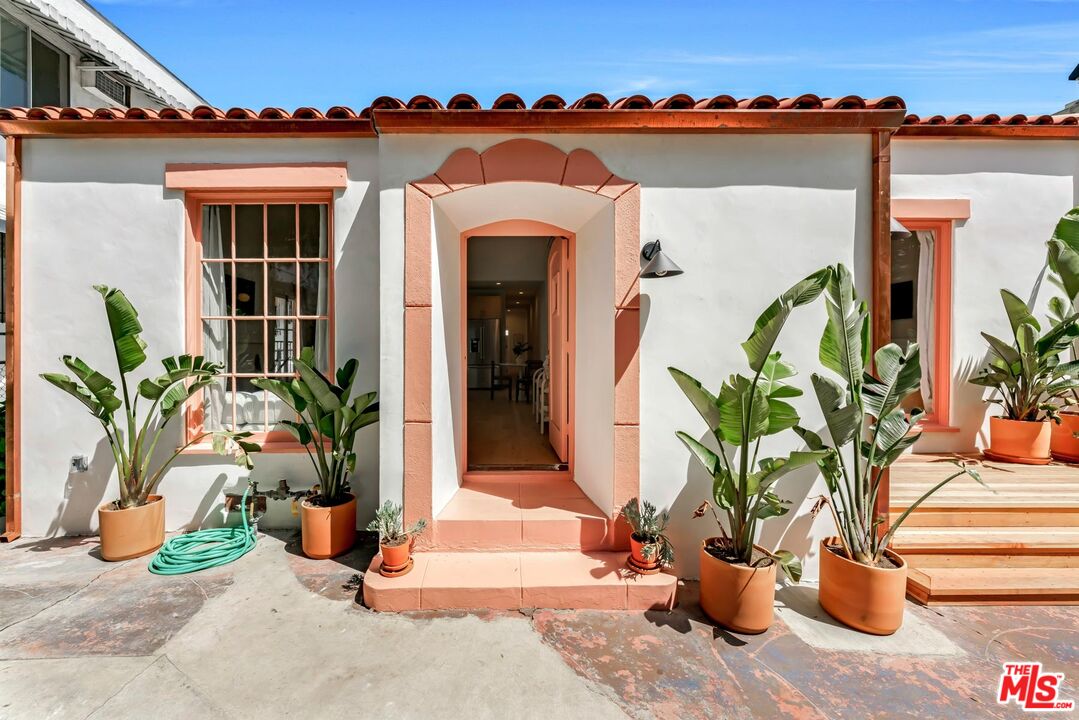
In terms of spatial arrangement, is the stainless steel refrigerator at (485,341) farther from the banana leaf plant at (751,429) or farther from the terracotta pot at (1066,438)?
the terracotta pot at (1066,438)

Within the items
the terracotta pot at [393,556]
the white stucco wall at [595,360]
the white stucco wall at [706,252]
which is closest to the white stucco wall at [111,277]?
the white stucco wall at [706,252]

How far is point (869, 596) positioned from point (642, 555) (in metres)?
1.31

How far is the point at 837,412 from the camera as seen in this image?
2344mm

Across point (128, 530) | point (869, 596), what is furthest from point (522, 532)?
point (128, 530)

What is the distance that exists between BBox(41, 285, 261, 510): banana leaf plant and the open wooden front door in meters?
2.70

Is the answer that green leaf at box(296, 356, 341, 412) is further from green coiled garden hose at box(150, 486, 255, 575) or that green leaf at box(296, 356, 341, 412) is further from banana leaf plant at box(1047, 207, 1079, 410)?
banana leaf plant at box(1047, 207, 1079, 410)

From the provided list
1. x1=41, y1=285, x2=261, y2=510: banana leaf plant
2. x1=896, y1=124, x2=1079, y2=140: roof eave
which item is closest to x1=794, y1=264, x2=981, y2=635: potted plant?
x1=896, y1=124, x2=1079, y2=140: roof eave

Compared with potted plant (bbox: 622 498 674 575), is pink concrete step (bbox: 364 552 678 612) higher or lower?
lower

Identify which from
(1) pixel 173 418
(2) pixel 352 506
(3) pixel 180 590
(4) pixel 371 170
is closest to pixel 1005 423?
(2) pixel 352 506

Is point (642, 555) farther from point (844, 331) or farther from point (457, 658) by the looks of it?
point (844, 331)

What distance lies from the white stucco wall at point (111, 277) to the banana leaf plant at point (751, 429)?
8.83 ft

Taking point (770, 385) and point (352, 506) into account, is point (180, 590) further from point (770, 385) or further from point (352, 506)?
point (770, 385)

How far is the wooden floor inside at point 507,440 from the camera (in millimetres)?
4258

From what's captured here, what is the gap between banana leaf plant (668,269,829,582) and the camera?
7.66 ft
